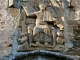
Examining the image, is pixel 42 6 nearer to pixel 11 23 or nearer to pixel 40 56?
pixel 11 23

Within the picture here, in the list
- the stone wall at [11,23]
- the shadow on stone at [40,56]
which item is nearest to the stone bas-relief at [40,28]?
the stone wall at [11,23]

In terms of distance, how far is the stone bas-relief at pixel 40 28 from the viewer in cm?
523

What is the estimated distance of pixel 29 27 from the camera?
5.34 metres

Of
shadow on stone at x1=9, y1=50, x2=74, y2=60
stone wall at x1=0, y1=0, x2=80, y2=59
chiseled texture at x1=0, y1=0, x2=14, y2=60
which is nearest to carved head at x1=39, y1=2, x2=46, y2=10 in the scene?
stone wall at x1=0, y1=0, x2=80, y2=59

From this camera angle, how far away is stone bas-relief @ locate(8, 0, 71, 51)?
523 cm

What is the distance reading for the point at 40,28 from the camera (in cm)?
531

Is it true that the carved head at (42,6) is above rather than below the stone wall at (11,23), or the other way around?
above

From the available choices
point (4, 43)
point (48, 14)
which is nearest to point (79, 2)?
point (48, 14)

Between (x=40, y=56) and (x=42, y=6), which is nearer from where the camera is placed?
(x=40, y=56)

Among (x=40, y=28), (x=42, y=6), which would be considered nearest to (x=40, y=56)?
(x=40, y=28)

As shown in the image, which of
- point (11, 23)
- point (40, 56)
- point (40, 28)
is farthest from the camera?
point (11, 23)

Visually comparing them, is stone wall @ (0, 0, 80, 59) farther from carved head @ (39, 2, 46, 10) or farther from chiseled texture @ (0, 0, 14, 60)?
carved head @ (39, 2, 46, 10)

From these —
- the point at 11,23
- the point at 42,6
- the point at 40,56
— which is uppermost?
the point at 42,6

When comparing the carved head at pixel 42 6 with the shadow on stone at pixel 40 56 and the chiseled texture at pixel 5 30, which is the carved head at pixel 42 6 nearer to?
the chiseled texture at pixel 5 30
